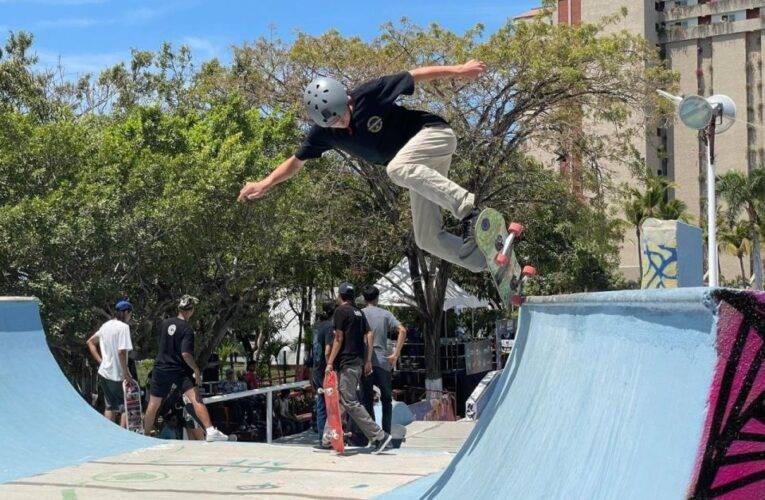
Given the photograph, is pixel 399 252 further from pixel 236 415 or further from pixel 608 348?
pixel 608 348

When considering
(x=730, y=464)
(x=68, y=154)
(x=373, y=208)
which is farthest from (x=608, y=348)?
(x=373, y=208)

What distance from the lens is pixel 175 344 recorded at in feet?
29.7

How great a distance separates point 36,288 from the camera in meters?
12.7

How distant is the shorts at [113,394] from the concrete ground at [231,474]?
1623 millimetres

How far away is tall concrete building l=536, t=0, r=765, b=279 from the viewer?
61.0 metres

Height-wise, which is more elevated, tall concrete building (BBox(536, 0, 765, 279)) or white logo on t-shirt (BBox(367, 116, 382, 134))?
tall concrete building (BBox(536, 0, 765, 279))

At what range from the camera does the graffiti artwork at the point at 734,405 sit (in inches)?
94.2

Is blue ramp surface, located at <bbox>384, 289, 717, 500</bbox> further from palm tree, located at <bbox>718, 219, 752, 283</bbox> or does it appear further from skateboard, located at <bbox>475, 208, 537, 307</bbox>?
palm tree, located at <bbox>718, 219, 752, 283</bbox>

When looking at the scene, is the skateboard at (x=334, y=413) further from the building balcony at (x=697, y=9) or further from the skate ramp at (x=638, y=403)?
the building balcony at (x=697, y=9)

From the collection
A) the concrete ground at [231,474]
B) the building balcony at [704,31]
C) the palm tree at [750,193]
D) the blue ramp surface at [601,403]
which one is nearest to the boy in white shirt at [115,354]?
the concrete ground at [231,474]

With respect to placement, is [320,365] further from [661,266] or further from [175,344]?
[661,266]

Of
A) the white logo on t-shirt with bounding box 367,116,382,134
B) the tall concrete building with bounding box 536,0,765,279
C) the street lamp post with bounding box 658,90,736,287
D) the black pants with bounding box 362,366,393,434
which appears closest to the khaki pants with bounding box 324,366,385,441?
the black pants with bounding box 362,366,393,434

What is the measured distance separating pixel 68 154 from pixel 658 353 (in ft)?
41.5

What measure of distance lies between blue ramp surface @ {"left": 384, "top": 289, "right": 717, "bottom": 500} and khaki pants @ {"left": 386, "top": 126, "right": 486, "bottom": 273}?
2.29 feet
